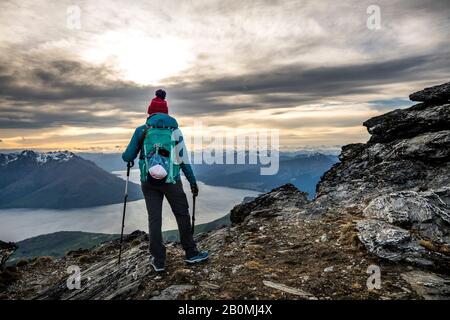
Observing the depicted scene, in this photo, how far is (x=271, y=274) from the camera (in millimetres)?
9445

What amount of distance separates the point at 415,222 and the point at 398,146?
9302 millimetres

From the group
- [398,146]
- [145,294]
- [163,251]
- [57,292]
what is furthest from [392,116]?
[57,292]

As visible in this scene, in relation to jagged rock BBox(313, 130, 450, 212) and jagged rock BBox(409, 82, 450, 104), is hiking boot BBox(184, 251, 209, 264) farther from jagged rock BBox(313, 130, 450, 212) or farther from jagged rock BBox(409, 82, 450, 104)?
jagged rock BBox(409, 82, 450, 104)

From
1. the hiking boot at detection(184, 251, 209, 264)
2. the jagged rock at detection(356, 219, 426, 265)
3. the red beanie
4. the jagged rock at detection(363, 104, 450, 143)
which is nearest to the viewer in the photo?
the jagged rock at detection(356, 219, 426, 265)

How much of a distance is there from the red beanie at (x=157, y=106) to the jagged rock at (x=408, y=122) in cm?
1739

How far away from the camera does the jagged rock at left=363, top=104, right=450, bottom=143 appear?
18.9m

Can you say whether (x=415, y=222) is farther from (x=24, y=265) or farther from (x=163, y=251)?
(x=24, y=265)

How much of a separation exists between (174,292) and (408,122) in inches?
756

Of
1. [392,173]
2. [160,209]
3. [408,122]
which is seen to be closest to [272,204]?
[392,173]

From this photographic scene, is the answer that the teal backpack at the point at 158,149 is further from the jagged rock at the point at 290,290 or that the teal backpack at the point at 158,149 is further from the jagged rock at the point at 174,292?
the jagged rock at the point at 290,290

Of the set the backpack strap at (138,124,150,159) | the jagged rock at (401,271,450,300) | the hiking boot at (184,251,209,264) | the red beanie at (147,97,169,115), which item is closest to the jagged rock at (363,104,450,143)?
the jagged rock at (401,271,450,300)

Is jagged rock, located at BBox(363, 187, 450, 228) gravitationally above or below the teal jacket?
below

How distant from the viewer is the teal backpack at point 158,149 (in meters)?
9.53

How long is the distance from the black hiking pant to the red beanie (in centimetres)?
245
